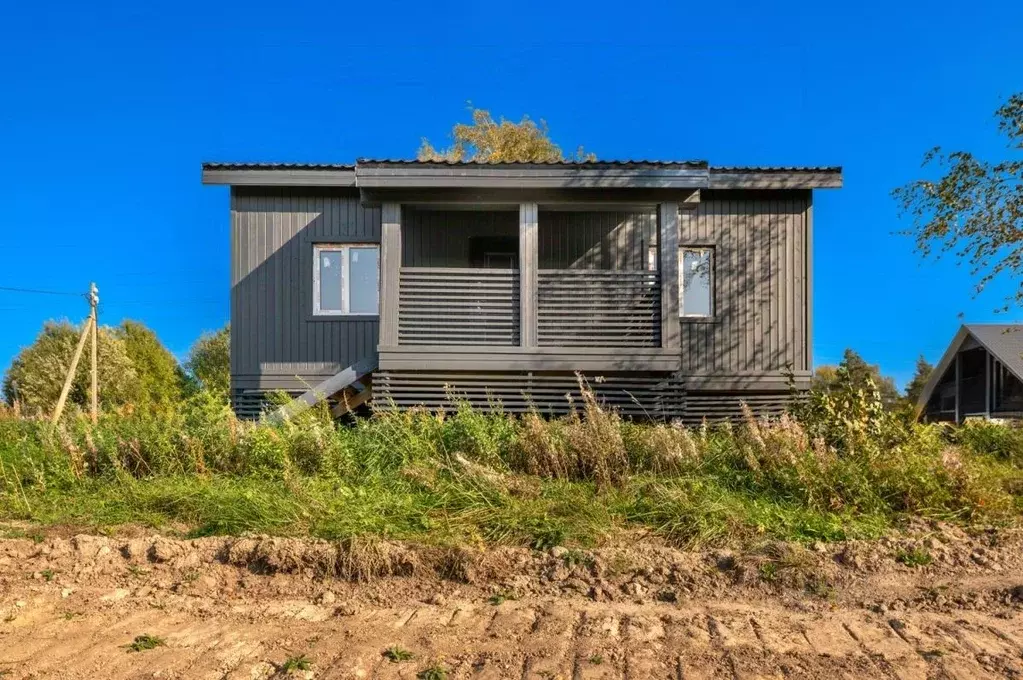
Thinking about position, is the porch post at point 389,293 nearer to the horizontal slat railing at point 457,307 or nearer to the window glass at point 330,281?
the horizontal slat railing at point 457,307

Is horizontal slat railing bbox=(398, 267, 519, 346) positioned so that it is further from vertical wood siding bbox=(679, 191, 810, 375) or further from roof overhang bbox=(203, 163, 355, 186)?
vertical wood siding bbox=(679, 191, 810, 375)

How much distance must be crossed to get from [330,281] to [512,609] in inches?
337

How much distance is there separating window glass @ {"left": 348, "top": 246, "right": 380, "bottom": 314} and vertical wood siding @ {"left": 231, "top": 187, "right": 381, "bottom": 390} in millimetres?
240

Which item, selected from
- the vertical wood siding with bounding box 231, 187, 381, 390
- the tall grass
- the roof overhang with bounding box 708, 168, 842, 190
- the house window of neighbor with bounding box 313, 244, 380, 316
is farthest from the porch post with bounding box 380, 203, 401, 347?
the roof overhang with bounding box 708, 168, 842, 190

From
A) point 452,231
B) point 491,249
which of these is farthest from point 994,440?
point 452,231

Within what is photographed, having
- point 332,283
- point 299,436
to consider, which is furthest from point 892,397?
point 299,436

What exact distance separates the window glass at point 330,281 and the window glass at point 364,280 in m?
0.18

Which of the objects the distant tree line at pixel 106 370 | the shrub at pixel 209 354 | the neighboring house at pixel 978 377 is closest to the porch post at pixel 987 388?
the neighboring house at pixel 978 377

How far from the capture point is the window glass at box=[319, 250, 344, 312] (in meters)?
11.6

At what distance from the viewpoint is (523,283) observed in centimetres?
961

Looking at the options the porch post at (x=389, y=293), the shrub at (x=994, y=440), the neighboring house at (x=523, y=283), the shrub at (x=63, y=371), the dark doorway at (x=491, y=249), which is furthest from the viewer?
the shrub at (x=63, y=371)

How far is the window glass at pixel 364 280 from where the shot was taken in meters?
11.6

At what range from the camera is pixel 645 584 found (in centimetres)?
445

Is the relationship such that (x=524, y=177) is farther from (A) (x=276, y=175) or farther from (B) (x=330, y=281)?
(A) (x=276, y=175)
